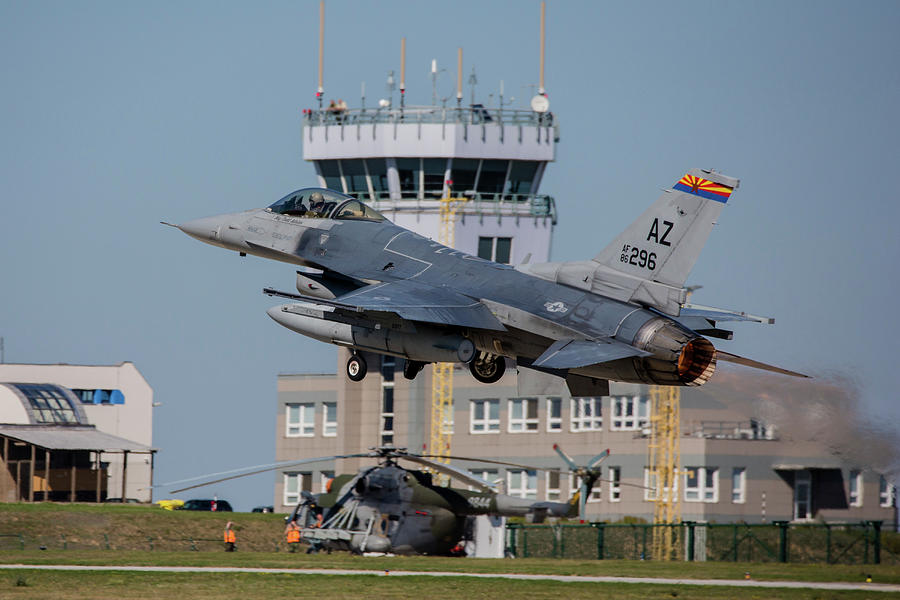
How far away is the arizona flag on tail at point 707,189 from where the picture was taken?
32719 mm

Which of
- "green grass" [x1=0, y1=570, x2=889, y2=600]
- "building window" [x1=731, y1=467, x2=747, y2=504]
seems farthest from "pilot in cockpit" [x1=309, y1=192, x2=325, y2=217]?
"building window" [x1=731, y1=467, x2=747, y2=504]

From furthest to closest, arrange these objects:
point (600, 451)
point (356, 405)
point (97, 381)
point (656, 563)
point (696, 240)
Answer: point (97, 381)
point (356, 405)
point (600, 451)
point (656, 563)
point (696, 240)

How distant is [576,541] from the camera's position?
218ft

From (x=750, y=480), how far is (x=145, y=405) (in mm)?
48304

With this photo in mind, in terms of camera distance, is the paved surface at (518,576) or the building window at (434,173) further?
the building window at (434,173)

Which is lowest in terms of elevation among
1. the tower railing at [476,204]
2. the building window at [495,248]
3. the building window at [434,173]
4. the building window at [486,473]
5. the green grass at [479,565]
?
the green grass at [479,565]

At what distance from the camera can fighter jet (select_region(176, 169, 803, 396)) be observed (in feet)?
105

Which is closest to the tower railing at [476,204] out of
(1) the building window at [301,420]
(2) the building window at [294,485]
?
(1) the building window at [301,420]

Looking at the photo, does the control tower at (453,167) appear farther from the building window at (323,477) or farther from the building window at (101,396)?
the building window at (101,396)

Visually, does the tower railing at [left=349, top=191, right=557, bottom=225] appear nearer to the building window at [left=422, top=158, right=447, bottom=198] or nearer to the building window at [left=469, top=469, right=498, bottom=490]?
the building window at [left=422, top=158, right=447, bottom=198]

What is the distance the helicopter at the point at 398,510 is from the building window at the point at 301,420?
39.7 m

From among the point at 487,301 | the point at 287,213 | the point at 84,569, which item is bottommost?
the point at 84,569

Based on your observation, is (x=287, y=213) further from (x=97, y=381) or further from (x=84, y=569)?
(x=97, y=381)

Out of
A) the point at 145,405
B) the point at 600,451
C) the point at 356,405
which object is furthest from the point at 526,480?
the point at 145,405
